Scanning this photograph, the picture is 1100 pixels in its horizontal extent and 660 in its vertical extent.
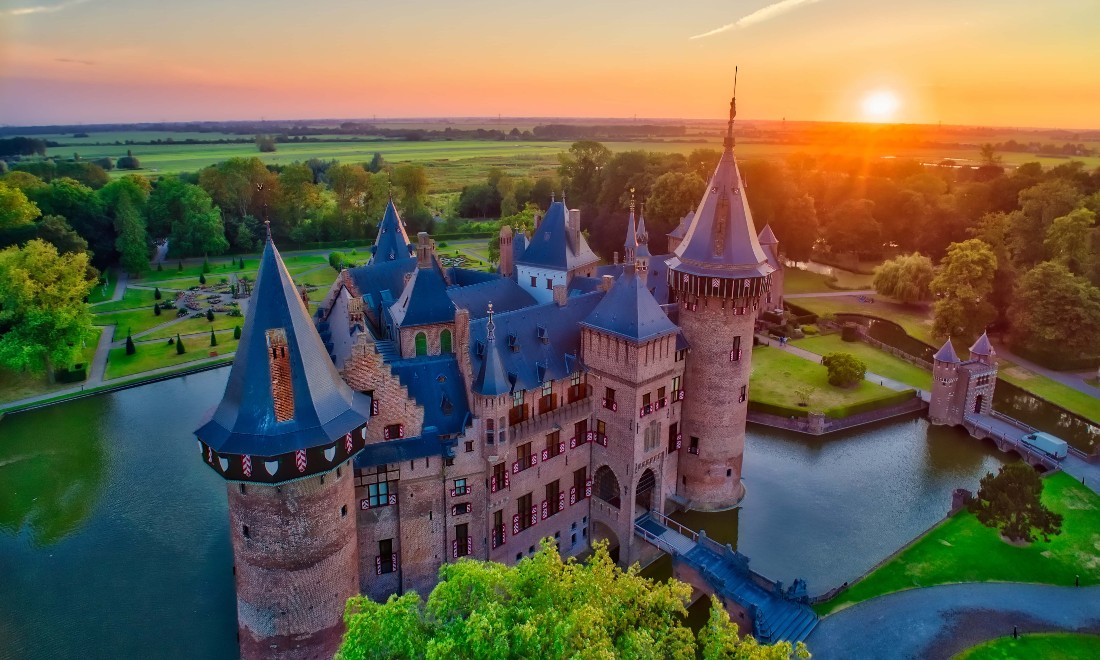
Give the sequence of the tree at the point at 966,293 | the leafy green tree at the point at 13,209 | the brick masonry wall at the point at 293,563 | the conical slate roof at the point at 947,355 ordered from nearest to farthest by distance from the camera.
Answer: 1. the brick masonry wall at the point at 293,563
2. the conical slate roof at the point at 947,355
3. the tree at the point at 966,293
4. the leafy green tree at the point at 13,209

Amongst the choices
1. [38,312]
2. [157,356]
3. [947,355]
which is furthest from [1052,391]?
[38,312]

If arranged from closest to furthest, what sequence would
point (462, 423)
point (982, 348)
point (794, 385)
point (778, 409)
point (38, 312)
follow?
point (462, 423), point (982, 348), point (778, 409), point (38, 312), point (794, 385)

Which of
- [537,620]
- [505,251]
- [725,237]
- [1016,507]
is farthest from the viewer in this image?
[505,251]

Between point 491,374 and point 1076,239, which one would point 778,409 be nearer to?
point 491,374

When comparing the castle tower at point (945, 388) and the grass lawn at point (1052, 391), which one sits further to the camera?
the grass lawn at point (1052, 391)

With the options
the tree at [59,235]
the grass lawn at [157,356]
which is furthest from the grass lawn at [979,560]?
the tree at [59,235]

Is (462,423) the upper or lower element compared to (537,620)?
upper

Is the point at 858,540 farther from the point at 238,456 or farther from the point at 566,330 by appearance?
the point at 238,456

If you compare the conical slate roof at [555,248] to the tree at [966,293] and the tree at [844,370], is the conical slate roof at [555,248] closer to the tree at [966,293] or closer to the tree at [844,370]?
the tree at [844,370]
